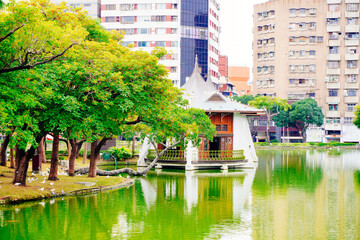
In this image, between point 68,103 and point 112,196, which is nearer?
point 68,103

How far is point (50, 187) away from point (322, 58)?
97.8 m

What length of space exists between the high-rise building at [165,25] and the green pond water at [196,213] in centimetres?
7671

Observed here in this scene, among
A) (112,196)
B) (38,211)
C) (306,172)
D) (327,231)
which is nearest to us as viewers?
(327,231)

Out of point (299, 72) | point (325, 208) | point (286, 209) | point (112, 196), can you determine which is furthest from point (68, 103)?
point (299, 72)

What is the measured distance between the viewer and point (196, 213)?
22.3m

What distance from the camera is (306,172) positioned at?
44.3 m

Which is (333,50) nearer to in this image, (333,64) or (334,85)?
(333,64)

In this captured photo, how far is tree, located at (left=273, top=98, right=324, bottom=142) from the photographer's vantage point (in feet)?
329

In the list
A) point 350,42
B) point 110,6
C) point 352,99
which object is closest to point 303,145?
point 352,99

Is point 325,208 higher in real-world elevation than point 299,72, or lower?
lower

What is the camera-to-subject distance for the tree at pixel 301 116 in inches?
3947

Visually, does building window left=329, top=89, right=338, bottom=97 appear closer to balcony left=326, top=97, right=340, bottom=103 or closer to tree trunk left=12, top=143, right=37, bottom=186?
balcony left=326, top=97, right=340, bottom=103

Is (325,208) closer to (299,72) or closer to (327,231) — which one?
(327,231)

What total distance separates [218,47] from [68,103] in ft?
335
